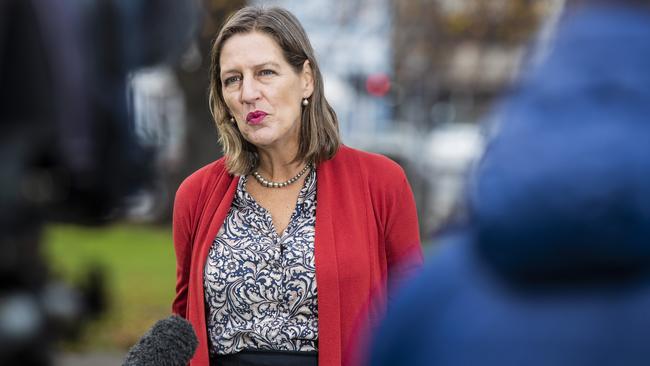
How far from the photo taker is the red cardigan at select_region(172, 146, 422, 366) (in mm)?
2547

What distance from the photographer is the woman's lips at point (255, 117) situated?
2.69 metres

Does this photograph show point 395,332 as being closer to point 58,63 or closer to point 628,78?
point 628,78

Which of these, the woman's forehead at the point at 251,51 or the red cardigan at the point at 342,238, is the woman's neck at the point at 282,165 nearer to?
the red cardigan at the point at 342,238

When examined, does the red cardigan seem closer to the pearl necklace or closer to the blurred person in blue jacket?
the pearl necklace

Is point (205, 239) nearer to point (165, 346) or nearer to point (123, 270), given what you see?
point (165, 346)

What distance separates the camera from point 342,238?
8.52ft

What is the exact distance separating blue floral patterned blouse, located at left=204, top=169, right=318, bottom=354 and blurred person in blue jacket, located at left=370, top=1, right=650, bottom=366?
152 centimetres

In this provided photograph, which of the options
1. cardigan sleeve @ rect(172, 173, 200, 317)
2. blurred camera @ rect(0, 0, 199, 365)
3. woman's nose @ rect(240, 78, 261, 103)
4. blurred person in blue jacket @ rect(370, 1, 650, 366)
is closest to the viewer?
blurred person in blue jacket @ rect(370, 1, 650, 366)

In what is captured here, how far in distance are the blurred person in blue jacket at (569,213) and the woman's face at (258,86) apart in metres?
1.69

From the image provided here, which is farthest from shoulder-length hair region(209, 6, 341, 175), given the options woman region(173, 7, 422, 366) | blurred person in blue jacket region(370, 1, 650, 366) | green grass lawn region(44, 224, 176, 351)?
blurred person in blue jacket region(370, 1, 650, 366)

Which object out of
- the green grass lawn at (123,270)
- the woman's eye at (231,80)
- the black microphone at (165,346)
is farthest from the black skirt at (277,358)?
the green grass lawn at (123,270)

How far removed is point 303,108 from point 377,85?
13.6m

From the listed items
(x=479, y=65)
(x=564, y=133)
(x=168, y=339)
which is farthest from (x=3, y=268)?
(x=479, y=65)

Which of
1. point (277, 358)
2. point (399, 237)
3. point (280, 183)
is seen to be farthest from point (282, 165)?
point (277, 358)
